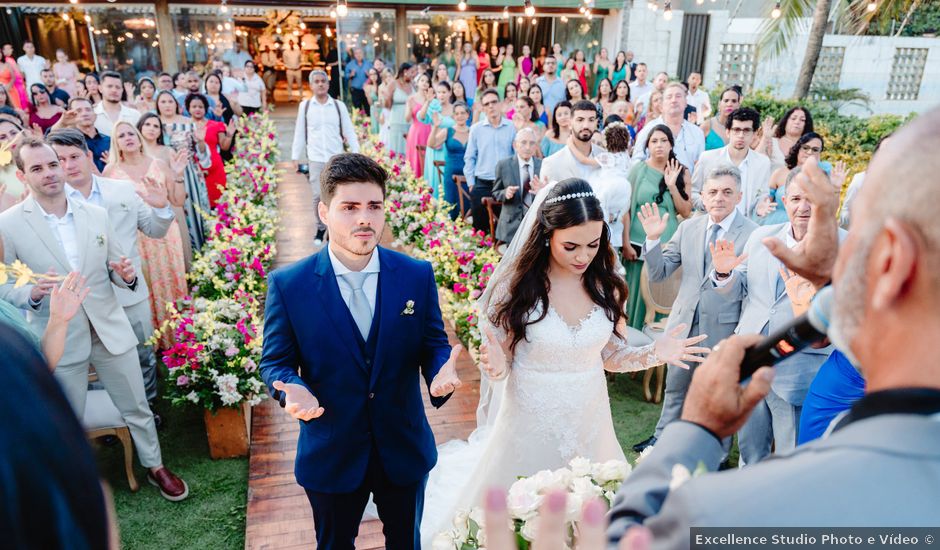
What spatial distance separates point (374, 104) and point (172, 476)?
449 inches

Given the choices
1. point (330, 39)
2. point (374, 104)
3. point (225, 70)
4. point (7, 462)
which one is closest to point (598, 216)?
point (7, 462)

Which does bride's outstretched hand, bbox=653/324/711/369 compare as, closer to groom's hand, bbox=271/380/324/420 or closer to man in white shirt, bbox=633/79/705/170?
groom's hand, bbox=271/380/324/420

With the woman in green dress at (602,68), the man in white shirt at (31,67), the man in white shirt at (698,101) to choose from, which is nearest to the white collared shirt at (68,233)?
the man in white shirt at (698,101)

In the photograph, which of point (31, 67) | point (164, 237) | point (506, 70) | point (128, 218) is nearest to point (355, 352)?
point (128, 218)

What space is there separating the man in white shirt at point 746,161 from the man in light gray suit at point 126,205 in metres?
4.58

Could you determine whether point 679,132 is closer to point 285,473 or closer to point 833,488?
point 285,473

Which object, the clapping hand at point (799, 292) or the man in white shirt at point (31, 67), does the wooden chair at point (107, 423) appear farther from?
the man in white shirt at point (31, 67)

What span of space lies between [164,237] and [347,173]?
3.49m

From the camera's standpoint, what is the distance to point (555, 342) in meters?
2.87

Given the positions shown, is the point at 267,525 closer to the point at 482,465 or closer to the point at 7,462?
the point at 482,465

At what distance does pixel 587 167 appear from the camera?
19.3 ft

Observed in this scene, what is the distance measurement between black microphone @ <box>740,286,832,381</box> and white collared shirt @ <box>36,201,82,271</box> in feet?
11.6

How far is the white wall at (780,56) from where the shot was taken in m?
17.8

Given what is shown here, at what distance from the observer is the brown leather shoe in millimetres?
3709
